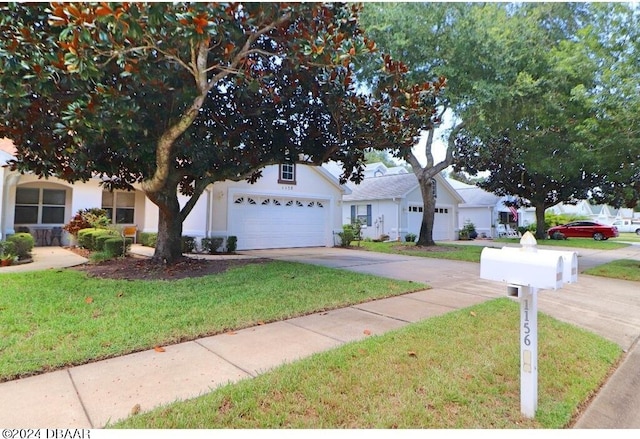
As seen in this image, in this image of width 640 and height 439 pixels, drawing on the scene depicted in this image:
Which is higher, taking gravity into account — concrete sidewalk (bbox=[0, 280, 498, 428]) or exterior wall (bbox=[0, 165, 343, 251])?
exterior wall (bbox=[0, 165, 343, 251])

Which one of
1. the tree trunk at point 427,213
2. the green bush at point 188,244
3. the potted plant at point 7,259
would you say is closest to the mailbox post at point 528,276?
the potted plant at point 7,259

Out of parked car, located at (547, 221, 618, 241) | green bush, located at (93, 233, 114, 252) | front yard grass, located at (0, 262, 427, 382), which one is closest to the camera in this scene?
front yard grass, located at (0, 262, 427, 382)

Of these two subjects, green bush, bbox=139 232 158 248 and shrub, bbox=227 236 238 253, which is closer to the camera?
shrub, bbox=227 236 238 253

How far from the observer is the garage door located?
15.0 metres

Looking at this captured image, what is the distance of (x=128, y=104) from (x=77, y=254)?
878 cm

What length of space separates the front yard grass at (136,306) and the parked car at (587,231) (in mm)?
27288

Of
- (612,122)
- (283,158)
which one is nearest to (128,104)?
(283,158)

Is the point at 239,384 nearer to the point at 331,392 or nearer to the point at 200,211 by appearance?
the point at 331,392

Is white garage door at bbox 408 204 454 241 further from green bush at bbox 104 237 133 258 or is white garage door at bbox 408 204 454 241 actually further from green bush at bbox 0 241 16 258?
green bush at bbox 0 241 16 258

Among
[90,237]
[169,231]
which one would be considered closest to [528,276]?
[169,231]

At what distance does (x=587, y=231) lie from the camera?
2783cm

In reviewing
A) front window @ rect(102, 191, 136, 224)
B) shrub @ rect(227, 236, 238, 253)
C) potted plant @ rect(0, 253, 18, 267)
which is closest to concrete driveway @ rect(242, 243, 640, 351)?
shrub @ rect(227, 236, 238, 253)

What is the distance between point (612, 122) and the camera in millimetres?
9484

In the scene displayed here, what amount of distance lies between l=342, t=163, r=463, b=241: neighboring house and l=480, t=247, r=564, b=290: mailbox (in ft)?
61.2
